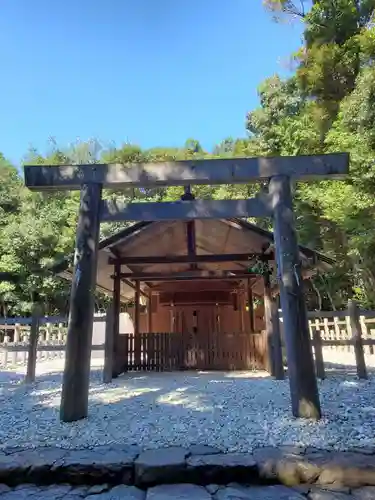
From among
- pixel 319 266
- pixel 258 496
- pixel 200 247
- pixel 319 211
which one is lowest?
pixel 258 496

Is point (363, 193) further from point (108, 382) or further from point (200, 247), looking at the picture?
point (108, 382)

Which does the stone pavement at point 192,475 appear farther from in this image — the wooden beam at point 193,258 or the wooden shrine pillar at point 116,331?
the wooden beam at point 193,258

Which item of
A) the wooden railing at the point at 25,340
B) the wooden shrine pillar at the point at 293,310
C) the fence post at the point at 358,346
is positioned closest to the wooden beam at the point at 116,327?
the wooden railing at the point at 25,340

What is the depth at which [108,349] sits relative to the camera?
7.89 m

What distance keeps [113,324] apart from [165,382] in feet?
6.05

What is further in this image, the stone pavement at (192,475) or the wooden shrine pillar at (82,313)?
the wooden shrine pillar at (82,313)

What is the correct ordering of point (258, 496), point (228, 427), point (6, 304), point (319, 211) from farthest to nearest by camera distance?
point (6, 304)
point (319, 211)
point (228, 427)
point (258, 496)

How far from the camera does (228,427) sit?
4.01 meters

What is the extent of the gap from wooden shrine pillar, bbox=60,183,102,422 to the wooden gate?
554cm

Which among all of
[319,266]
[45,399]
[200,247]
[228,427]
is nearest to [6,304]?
[200,247]

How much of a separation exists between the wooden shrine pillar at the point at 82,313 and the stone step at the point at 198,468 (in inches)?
47.3

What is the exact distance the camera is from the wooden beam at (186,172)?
501 centimetres

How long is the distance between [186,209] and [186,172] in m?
0.56

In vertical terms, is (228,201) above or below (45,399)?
above
